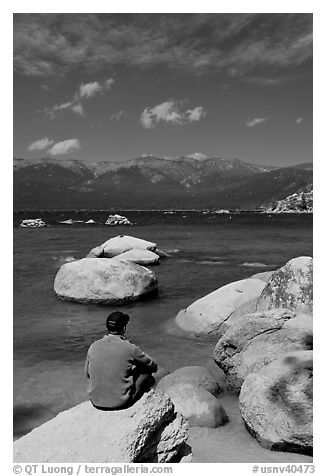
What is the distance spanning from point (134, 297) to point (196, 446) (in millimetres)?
11681

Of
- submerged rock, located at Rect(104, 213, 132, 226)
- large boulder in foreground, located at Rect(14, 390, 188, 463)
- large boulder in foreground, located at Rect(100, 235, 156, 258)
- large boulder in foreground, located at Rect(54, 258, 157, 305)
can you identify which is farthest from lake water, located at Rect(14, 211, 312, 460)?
submerged rock, located at Rect(104, 213, 132, 226)

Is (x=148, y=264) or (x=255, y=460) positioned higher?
(x=148, y=264)

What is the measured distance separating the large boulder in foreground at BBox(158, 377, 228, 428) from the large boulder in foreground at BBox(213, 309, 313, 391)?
47.2 inches

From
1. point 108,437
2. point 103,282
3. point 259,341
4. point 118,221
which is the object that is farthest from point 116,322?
point 118,221

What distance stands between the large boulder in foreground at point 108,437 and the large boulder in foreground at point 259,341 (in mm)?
3622

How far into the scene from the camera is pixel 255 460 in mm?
7164

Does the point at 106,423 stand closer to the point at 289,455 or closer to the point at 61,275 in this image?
the point at 289,455

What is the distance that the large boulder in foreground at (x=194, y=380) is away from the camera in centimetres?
923

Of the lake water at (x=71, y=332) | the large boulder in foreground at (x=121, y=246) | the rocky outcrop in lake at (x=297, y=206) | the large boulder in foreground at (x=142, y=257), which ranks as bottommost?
the lake water at (x=71, y=332)

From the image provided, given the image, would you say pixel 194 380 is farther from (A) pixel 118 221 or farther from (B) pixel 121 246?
(A) pixel 118 221

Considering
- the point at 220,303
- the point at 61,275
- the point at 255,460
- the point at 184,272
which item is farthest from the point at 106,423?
the point at 184,272

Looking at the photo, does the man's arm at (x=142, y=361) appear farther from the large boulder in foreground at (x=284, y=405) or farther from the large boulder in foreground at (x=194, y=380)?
the large boulder in foreground at (x=194, y=380)

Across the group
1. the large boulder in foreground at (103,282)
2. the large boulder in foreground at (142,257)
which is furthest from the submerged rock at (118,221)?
the large boulder in foreground at (103,282)
